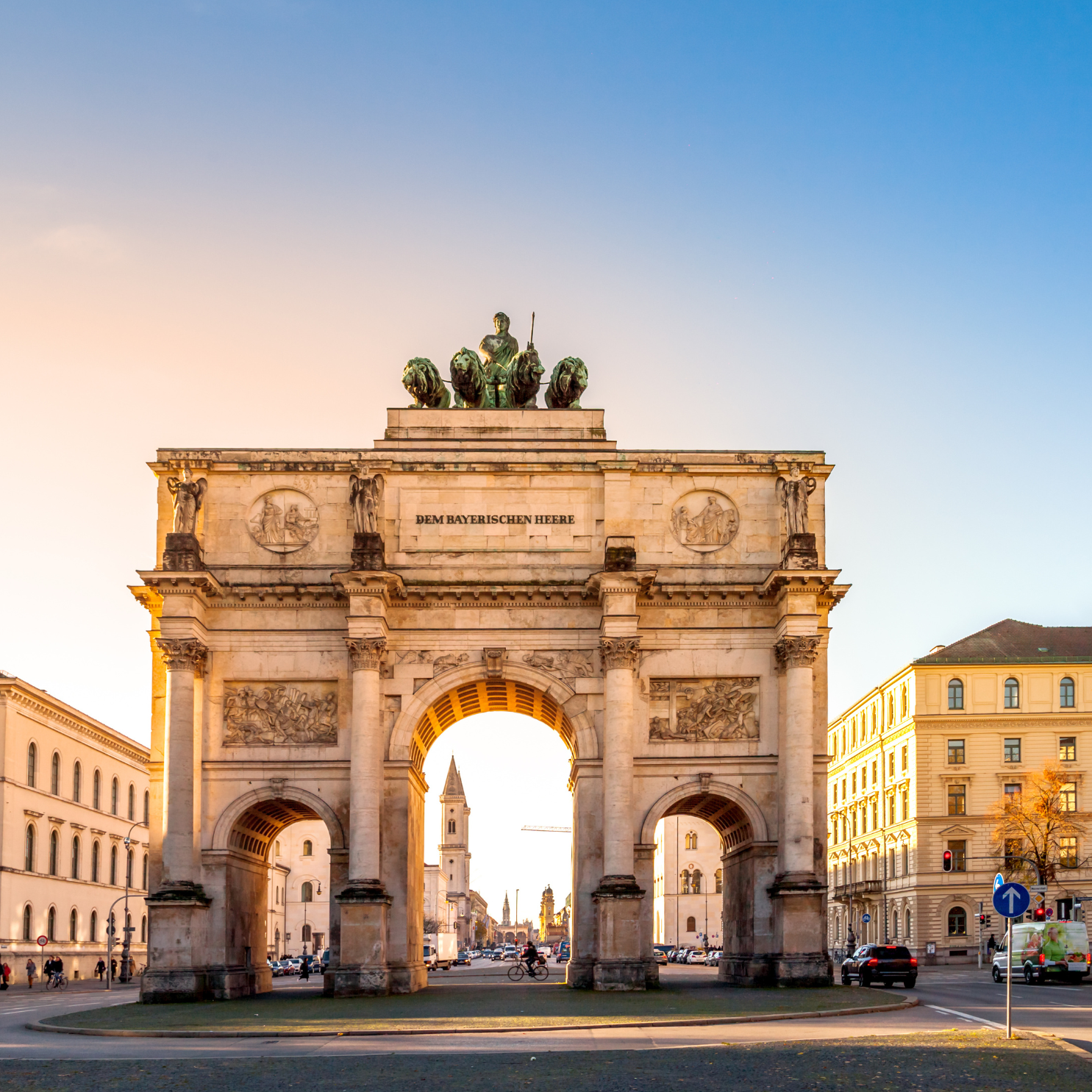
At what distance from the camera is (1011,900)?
76.0ft

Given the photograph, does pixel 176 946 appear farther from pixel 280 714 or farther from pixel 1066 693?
pixel 1066 693

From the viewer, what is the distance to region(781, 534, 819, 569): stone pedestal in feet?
132

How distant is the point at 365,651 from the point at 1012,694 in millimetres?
48088

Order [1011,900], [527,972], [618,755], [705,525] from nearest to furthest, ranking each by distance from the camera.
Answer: [1011,900] < [618,755] < [705,525] < [527,972]

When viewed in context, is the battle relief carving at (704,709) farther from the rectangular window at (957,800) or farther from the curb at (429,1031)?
the rectangular window at (957,800)

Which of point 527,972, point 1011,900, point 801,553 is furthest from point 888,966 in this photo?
point 1011,900

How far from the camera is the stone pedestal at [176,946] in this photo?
125ft

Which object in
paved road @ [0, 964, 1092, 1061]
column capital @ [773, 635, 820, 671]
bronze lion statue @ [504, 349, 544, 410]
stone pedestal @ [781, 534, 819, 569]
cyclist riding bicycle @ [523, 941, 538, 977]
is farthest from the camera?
cyclist riding bicycle @ [523, 941, 538, 977]

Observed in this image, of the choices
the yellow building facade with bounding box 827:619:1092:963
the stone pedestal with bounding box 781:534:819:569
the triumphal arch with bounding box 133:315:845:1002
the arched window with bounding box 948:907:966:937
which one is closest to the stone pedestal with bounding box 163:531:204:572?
the triumphal arch with bounding box 133:315:845:1002

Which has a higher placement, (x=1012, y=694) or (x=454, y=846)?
(x=1012, y=694)

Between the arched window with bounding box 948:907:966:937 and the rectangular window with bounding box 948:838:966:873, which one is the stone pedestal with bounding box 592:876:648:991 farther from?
the arched window with bounding box 948:907:966:937

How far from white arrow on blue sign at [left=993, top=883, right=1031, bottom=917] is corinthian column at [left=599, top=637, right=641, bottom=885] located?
16.7 meters

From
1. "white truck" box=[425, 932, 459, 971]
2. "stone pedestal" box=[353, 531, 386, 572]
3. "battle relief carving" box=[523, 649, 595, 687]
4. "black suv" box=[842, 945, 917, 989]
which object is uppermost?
"stone pedestal" box=[353, 531, 386, 572]

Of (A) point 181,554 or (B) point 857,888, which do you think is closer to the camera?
(A) point 181,554
